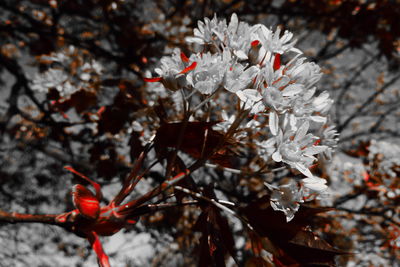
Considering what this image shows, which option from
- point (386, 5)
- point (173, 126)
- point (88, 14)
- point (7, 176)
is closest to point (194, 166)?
point (173, 126)

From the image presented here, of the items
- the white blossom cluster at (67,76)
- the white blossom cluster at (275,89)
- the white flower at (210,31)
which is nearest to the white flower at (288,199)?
the white blossom cluster at (275,89)

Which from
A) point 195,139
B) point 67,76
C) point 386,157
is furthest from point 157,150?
point 386,157

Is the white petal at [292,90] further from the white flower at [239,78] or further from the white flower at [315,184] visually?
the white flower at [315,184]

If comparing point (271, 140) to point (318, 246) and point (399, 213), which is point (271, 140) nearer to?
point (318, 246)

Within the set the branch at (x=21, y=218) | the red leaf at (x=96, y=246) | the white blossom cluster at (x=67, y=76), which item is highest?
the white blossom cluster at (x=67, y=76)

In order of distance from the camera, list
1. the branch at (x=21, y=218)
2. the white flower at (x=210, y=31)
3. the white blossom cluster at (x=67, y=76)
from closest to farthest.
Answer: the branch at (x=21, y=218)
the white flower at (x=210, y=31)
the white blossom cluster at (x=67, y=76)

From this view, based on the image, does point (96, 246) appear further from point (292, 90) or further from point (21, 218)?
point (292, 90)
